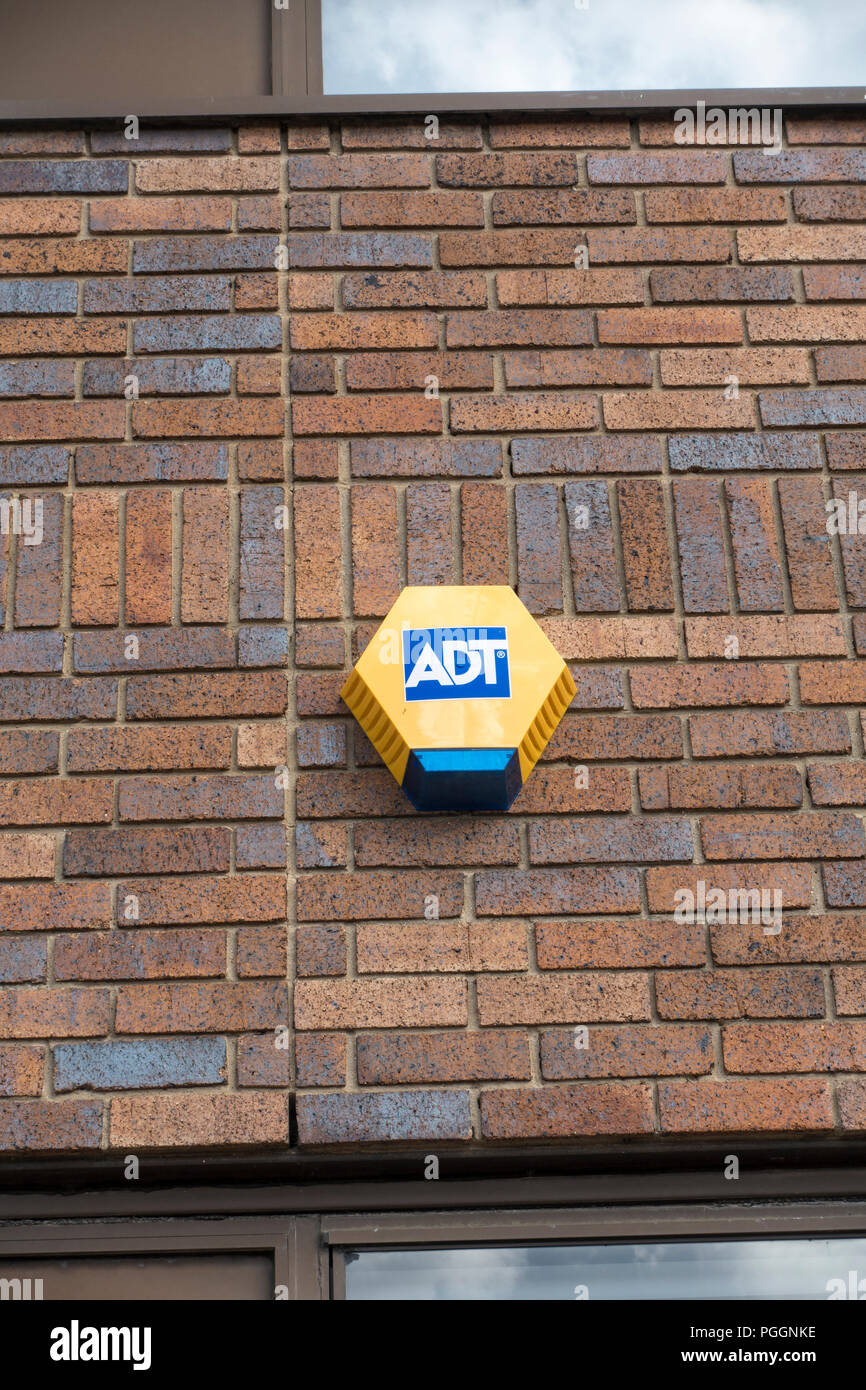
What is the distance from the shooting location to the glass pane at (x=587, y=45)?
2.96m

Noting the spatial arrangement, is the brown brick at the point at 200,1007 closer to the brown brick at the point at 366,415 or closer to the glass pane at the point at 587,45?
the brown brick at the point at 366,415

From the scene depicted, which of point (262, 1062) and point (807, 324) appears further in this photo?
point (807, 324)

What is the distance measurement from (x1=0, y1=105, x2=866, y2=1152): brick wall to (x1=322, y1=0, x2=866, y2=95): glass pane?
0.19 m

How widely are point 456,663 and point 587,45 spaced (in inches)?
61.6

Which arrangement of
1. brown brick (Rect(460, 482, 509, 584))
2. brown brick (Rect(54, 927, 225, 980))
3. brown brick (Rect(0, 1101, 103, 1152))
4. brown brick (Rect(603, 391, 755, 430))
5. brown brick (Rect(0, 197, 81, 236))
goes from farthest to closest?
brown brick (Rect(0, 197, 81, 236)), brown brick (Rect(603, 391, 755, 430)), brown brick (Rect(460, 482, 509, 584)), brown brick (Rect(54, 927, 225, 980)), brown brick (Rect(0, 1101, 103, 1152))

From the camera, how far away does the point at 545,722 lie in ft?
7.89

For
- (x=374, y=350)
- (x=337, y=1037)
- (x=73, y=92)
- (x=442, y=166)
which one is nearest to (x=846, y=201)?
(x=442, y=166)

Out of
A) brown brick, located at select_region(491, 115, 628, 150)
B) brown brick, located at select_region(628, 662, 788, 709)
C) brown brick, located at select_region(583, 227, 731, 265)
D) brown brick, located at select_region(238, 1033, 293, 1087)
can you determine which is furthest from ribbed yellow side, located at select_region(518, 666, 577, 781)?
brown brick, located at select_region(491, 115, 628, 150)

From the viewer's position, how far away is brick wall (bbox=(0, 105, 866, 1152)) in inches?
91.6

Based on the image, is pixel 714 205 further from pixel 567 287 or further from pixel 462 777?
pixel 462 777

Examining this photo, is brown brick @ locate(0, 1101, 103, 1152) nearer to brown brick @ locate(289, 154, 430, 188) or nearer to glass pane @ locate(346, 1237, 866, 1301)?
glass pane @ locate(346, 1237, 866, 1301)

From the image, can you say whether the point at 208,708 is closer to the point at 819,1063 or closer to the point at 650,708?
the point at 650,708

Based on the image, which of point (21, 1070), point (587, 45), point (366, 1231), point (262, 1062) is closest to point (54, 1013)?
point (21, 1070)
